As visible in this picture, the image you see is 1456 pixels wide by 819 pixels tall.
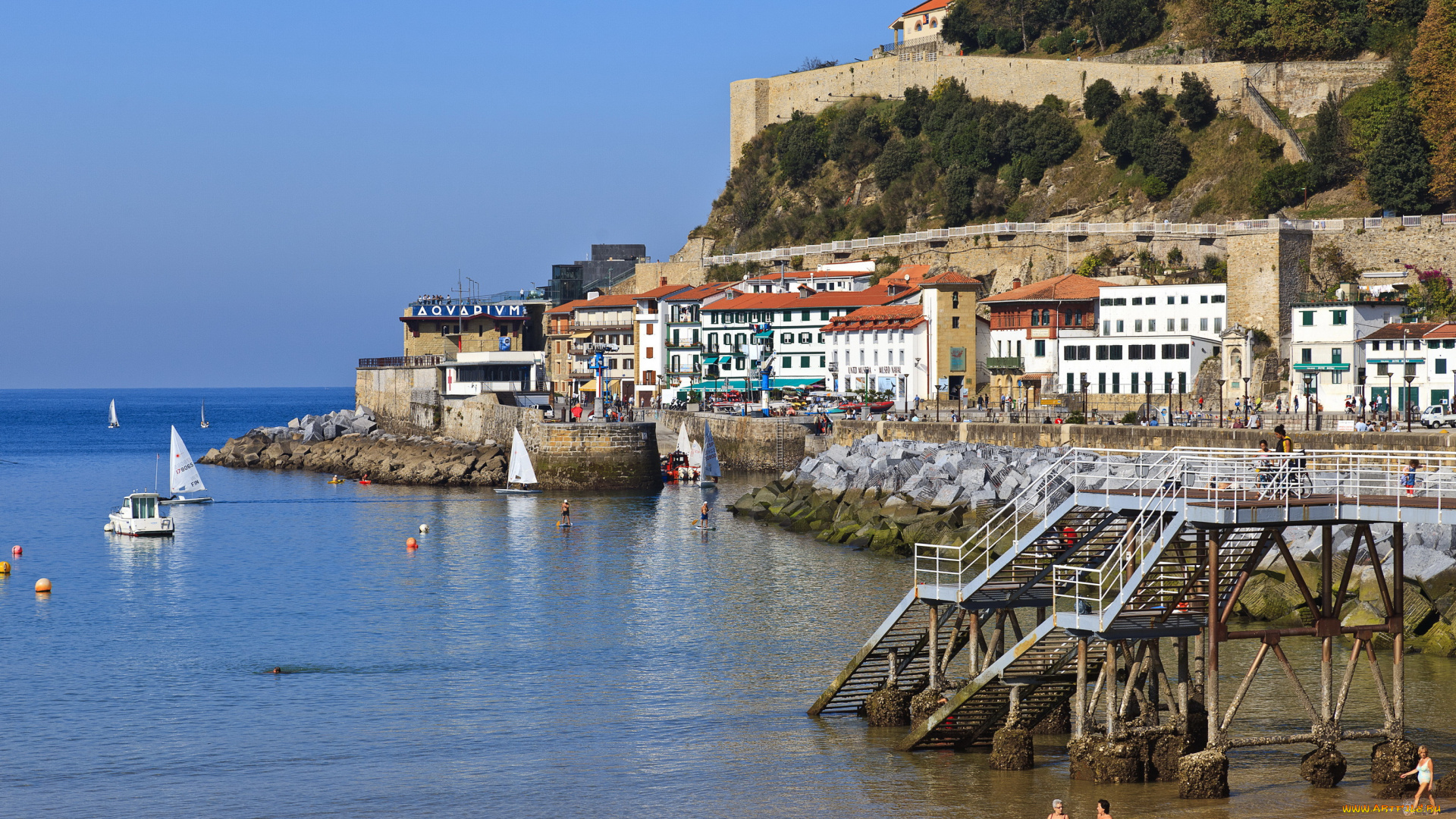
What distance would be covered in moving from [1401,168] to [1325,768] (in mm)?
67884

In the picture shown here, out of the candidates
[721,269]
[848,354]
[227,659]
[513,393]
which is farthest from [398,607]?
[721,269]

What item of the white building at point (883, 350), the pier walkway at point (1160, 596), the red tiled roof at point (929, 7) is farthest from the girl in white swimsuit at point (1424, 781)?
the red tiled roof at point (929, 7)

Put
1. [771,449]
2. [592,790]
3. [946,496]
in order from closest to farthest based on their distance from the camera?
[592,790] < [946,496] < [771,449]

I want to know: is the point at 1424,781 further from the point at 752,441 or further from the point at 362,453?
the point at 362,453

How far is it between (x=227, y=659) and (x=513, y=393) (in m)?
52.3

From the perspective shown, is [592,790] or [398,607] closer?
[592,790]

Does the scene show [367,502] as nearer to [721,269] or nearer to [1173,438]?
[1173,438]

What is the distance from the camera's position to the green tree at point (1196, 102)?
9631 cm

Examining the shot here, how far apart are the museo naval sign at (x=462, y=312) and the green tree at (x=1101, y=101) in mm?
45163

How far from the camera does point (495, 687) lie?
29969 mm

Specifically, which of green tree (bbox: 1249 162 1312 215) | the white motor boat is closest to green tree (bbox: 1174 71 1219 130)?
green tree (bbox: 1249 162 1312 215)

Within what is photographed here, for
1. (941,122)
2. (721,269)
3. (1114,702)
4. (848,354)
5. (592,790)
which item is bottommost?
(592,790)

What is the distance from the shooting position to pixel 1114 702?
21.0 metres

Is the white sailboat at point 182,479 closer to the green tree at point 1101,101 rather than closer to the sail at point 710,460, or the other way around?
the sail at point 710,460
